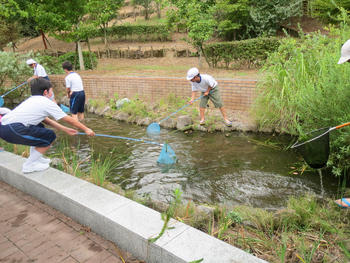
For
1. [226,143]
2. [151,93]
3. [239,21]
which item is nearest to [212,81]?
[226,143]

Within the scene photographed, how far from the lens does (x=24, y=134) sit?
3404 millimetres

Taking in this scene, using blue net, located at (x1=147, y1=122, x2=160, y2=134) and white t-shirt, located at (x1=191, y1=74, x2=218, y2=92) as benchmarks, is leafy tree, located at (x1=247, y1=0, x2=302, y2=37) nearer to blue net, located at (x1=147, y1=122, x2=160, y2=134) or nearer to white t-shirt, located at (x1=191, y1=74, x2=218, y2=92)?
white t-shirt, located at (x1=191, y1=74, x2=218, y2=92)

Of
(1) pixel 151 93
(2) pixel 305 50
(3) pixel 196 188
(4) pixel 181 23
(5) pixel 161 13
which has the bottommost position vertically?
(3) pixel 196 188

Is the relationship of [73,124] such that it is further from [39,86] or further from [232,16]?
[232,16]

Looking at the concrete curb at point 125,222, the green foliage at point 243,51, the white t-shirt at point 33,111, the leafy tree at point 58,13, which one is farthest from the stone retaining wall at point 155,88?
the concrete curb at point 125,222

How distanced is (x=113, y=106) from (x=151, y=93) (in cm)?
142

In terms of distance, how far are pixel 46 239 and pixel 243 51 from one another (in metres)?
11.1

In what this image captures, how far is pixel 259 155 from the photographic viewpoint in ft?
18.1

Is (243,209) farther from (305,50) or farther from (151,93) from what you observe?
(151,93)

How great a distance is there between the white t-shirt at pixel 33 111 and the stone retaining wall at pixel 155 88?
201 inches

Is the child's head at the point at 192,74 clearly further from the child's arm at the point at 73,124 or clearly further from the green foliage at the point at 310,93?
the child's arm at the point at 73,124

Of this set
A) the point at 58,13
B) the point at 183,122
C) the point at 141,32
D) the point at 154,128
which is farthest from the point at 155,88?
the point at 141,32

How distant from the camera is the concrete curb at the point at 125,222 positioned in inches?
80.7

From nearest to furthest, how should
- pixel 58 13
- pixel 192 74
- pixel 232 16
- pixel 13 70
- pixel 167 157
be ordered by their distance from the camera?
1. pixel 167 157
2. pixel 192 74
3. pixel 13 70
4. pixel 58 13
5. pixel 232 16
